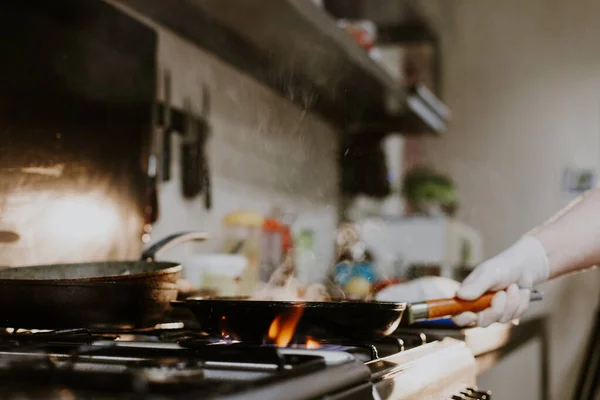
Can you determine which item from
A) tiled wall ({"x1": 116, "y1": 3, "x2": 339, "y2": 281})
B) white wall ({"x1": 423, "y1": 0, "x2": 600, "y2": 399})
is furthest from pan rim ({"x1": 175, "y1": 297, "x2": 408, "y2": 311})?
white wall ({"x1": 423, "y1": 0, "x2": 600, "y2": 399})

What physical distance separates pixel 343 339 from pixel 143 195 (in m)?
0.77

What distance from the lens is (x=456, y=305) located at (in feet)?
3.78

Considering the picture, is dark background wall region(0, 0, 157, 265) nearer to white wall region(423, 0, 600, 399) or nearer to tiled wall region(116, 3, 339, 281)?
tiled wall region(116, 3, 339, 281)

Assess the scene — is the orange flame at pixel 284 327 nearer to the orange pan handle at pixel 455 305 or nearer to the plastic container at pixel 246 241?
the orange pan handle at pixel 455 305

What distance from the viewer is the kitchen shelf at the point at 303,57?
1738 mm

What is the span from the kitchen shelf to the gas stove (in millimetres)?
914

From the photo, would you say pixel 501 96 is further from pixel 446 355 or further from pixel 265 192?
pixel 446 355

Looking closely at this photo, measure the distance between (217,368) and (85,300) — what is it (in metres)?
0.32

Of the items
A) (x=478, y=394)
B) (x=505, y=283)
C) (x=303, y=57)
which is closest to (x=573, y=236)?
(x=505, y=283)

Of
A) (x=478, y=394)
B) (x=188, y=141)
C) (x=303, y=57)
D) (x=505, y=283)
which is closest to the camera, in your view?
(x=478, y=394)

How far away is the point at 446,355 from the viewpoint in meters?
1.02

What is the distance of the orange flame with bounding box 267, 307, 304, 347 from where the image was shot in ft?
3.00

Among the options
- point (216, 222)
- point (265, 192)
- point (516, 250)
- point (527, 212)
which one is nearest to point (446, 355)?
point (516, 250)

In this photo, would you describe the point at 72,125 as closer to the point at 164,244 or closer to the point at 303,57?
the point at 164,244
